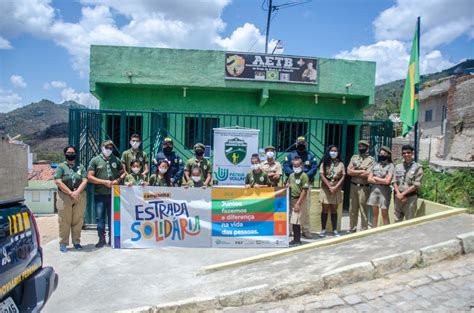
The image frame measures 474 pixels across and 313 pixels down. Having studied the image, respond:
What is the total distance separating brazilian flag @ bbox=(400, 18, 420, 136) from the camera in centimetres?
735

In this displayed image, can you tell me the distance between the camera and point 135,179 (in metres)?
6.71

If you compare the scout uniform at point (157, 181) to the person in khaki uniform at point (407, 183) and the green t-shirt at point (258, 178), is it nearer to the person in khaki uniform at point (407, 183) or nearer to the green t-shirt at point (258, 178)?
the green t-shirt at point (258, 178)

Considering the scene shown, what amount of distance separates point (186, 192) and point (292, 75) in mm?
5647

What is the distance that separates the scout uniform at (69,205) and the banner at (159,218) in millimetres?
599

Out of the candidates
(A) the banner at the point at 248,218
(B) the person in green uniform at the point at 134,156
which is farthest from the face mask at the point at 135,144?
(A) the banner at the point at 248,218

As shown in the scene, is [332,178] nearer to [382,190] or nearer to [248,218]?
[382,190]

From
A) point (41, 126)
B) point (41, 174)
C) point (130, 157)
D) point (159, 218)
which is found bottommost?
point (41, 174)

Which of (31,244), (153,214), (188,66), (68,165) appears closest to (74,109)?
(68,165)

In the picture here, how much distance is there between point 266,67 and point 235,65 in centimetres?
89

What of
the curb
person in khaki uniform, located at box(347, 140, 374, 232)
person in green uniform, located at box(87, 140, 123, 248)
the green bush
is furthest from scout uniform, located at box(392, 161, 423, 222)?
person in green uniform, located at box(87, 140, 123, 248)

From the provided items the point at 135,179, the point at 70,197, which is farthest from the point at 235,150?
the point at 70,197

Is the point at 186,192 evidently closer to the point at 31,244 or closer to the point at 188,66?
the point at 31,244

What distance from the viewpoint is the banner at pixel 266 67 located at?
10445 mm

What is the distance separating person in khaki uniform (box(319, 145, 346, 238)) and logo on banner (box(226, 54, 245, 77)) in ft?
14.3
